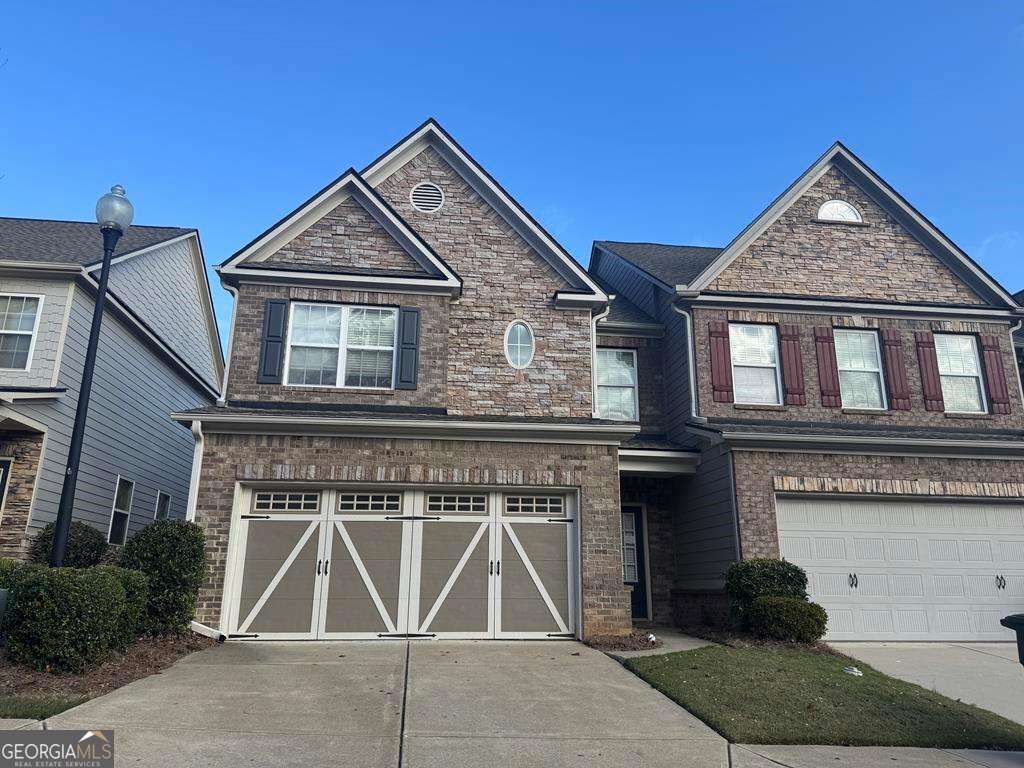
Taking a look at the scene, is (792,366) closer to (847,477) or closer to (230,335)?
(847,477)

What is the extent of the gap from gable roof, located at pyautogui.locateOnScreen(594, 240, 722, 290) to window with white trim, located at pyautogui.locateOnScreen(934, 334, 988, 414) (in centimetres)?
510

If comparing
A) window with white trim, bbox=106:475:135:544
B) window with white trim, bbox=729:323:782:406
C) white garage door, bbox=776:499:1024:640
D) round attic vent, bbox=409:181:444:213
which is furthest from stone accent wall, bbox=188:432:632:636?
window with white trim, bbox=106:475:135:544

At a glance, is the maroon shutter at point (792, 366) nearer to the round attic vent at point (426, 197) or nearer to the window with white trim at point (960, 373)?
the window with white trim at point (960, 373)

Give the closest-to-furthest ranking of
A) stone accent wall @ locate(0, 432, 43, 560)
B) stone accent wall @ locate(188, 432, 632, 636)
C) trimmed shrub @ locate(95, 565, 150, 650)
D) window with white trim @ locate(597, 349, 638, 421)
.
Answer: trimmed shrub @ locate(95, 565, 150, 650) → stone accent wall @ locate(188, 432, 632, 636) → stone accent wall @ locate(0, 432, 43, 560) → window with white trim @ locate(597, 349, 638, 421)

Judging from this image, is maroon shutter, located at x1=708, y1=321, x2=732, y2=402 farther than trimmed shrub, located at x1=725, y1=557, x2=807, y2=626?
Yes

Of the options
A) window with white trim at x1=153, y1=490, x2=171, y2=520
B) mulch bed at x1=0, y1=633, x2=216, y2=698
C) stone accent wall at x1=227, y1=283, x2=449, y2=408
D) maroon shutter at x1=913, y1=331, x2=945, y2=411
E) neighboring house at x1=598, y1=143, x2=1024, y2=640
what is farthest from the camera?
window with white trim at x1=153, y1=490, x2=171, y2=520

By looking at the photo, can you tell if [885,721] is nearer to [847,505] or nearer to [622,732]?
[622,732]

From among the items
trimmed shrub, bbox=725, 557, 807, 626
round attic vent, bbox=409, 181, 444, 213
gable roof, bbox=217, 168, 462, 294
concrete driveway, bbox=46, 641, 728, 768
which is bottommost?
concrete driveway, bbox=46, 641, 728, 768

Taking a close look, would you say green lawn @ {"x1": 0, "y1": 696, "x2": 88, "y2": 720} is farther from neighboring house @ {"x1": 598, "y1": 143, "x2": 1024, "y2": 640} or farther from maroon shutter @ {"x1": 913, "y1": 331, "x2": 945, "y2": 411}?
maroon shutter @ {"x1": 913, "y1": 331, "x2": 945, "y2": 411}

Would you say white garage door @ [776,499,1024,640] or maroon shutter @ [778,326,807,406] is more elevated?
maroon shutter @ [778,326,807,406]

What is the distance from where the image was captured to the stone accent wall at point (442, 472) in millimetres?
11133

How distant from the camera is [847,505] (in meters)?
12.8

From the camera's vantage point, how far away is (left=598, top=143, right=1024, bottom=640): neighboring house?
12484mm

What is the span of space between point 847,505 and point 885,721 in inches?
243
